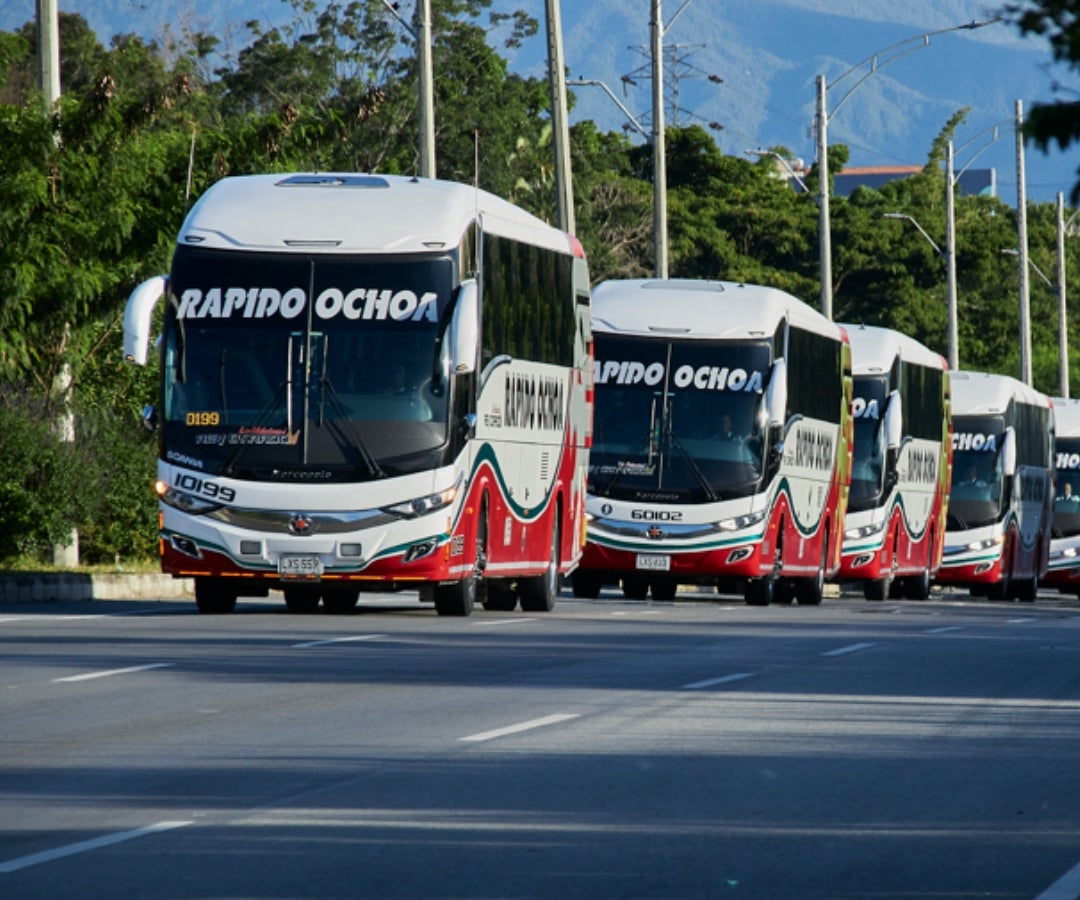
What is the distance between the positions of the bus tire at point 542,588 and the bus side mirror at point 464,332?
15.1ft

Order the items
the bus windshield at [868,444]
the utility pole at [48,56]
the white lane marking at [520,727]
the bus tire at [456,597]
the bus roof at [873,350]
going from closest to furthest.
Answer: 1. the white lane marking at [520,727]
2. the bus tire at [456,597]
3. the utility pole at [48,56]
4. the bus windshield at [868,444]
5. the bus roof at [873,350]

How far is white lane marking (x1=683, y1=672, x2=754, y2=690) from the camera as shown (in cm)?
1692

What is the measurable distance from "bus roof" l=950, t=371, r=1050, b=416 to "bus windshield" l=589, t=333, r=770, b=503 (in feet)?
58.7

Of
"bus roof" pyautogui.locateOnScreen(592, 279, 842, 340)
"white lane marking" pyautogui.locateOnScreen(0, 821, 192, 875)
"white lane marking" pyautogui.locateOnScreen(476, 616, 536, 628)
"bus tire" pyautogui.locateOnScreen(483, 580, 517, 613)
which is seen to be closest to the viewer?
"white lane marking" pyautogui.locateOnScreen(0, 821, 192, 875)

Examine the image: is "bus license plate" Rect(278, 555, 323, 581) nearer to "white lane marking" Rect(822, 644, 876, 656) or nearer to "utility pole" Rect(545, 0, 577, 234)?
"white lane marking" Rect(822, 644, 876, 656)

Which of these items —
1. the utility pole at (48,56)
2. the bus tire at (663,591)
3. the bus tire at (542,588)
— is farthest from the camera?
the bus tire at (663,591)

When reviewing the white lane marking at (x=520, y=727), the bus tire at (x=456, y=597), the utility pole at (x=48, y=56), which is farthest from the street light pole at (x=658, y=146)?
the white lane marking at (x=520, y=727)

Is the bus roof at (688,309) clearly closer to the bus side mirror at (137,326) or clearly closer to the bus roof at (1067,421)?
the bus side mirror at (137,326)

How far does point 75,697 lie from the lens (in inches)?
600

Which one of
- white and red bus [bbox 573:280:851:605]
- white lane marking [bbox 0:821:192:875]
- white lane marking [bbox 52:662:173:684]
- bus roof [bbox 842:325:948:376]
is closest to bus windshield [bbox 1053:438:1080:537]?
bus roof [bbox 842:325:948:376]

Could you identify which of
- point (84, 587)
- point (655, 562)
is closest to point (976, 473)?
point (655, 562)

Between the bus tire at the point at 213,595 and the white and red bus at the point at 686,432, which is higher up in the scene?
the white and red bus at the point at 686,432

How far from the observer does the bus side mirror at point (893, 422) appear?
40.3m

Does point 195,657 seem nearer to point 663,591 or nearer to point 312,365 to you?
point 312,365
